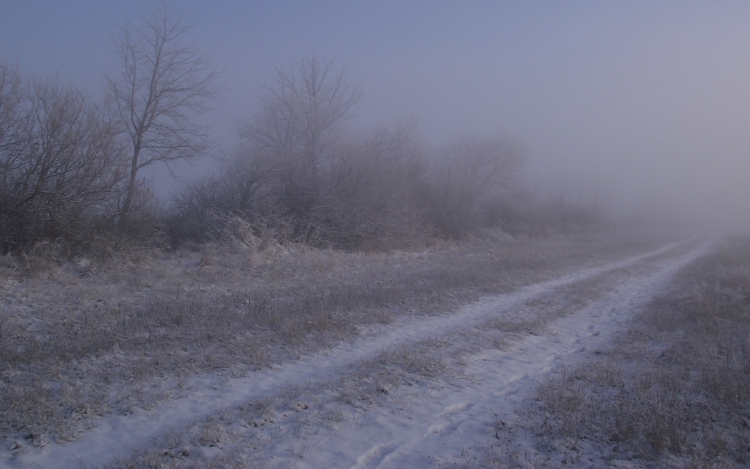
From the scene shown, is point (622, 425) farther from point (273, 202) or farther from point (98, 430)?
point (273, 202)

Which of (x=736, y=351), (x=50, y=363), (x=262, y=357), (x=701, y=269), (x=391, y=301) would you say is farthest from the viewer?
(x=701, y=269)

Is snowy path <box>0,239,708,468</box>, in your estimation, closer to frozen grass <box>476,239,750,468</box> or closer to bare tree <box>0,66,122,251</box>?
frozen grass <box>476,239,750,468</box>

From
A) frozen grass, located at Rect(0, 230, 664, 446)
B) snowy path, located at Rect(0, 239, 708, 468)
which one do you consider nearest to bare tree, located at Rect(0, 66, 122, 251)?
frozen grass, located at Rect(0, 230, 664, 446)

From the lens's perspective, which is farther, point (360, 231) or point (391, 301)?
point (360, 231)

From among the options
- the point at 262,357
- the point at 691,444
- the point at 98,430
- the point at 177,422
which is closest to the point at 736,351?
the point at 691,444

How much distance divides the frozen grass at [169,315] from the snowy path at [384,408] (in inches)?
11.2

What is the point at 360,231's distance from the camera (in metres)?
19.8

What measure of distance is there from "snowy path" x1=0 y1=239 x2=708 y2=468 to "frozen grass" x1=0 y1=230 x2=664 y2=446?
0.94 feet

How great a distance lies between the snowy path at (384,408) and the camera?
368cm

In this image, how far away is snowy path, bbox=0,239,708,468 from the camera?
12.1ft

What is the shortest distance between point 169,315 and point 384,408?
4744 millimetres

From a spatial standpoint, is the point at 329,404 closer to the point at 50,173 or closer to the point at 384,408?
the point at 384,408

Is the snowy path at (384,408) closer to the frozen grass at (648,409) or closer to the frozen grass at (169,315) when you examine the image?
the frozen grass at (169,315)

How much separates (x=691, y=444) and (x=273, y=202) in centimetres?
1636
